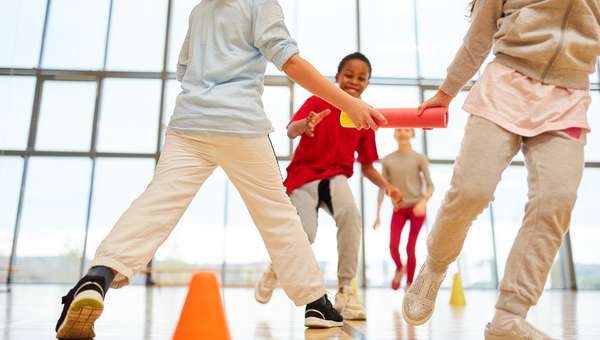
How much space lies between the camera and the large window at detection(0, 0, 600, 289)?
21.6 feet

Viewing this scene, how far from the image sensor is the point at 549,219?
122 cm

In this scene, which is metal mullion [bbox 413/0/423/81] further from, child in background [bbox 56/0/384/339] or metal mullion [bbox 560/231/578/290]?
child in background [bbox 56/0/384/339]

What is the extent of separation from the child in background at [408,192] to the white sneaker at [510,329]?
259 cm

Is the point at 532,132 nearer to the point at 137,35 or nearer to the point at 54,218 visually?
the point at 54,218

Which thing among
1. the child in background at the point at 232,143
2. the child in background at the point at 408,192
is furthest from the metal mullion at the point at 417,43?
the child in background at the point at 232,143

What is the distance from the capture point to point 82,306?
125 cm

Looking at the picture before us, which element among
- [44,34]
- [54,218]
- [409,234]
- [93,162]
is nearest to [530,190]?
[409,234]

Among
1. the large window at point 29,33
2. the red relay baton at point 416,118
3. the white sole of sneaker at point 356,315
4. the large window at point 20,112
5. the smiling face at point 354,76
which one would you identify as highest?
the large window at point 29,33

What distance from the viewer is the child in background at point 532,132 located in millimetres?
1233

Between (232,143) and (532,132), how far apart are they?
2.54ft

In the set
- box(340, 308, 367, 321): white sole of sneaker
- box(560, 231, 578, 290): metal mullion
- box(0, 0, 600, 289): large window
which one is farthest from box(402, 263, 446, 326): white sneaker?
box(560, 231, 578, 290): metal mullion

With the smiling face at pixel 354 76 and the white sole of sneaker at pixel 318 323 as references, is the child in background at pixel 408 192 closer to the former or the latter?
the smiling face at pixel 354 76

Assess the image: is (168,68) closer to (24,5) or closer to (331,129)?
(24,5)

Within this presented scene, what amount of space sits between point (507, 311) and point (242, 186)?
2.53 ft
